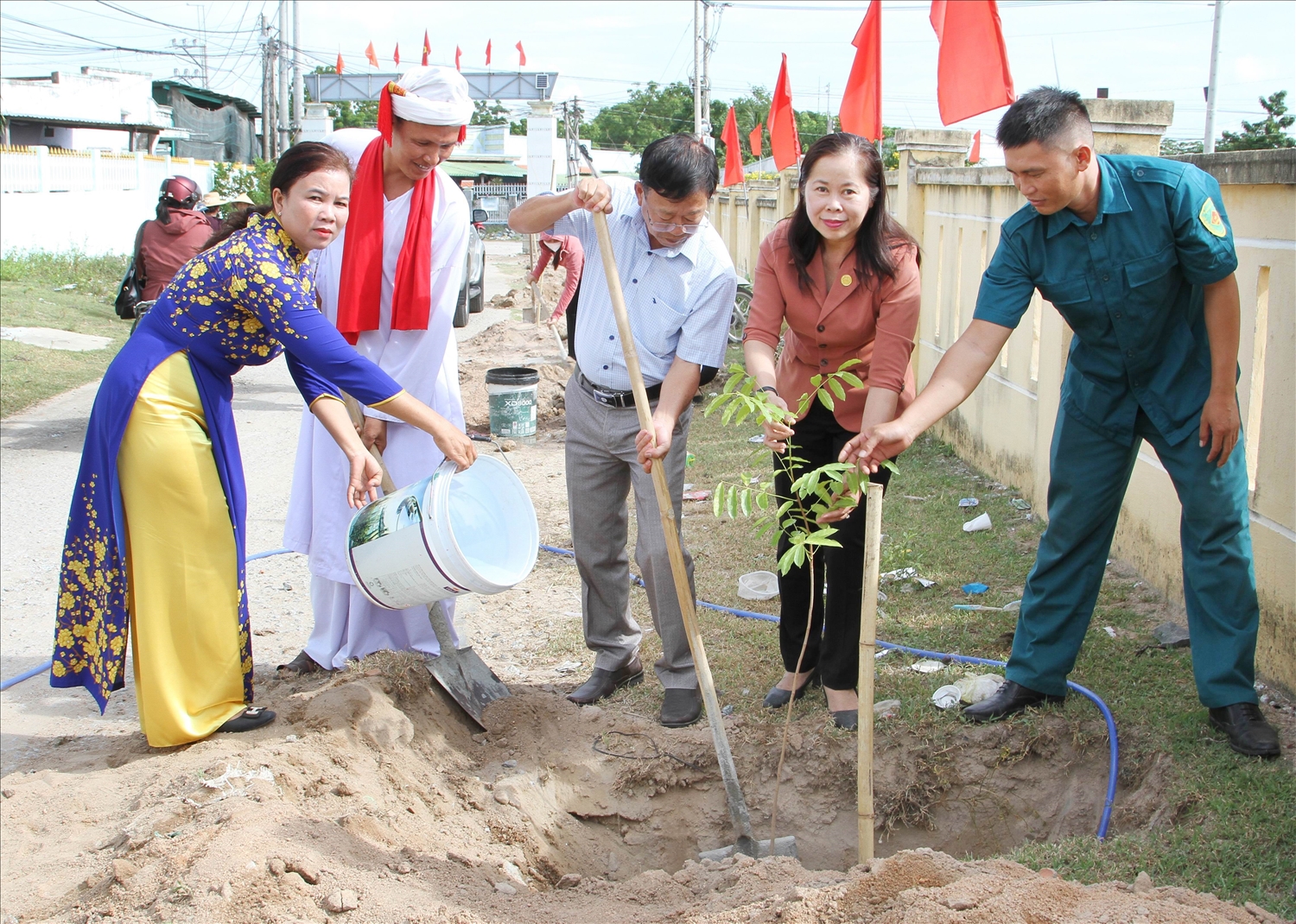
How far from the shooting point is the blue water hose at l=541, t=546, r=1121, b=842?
3066mm

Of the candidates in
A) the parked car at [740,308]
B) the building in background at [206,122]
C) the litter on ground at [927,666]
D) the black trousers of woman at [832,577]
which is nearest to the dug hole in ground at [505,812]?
the black trousers of woman at [832,577]

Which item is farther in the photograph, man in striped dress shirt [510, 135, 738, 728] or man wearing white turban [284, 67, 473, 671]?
man wearing white turban [284, 67, 473, 671]

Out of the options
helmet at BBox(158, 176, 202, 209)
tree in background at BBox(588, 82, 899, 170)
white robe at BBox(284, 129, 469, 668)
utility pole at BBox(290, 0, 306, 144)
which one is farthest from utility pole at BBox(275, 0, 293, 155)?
tree in background at BBox(588, 82, 899, 170)

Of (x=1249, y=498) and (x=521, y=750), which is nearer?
(x=521, y=750)

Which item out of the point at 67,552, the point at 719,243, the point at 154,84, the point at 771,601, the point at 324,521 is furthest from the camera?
the point at 154,84

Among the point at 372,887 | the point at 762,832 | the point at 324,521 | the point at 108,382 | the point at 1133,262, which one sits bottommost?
the point at 762,832

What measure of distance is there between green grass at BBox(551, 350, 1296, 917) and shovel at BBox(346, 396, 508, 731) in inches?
19.8

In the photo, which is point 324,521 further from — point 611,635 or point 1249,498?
point 1249,498

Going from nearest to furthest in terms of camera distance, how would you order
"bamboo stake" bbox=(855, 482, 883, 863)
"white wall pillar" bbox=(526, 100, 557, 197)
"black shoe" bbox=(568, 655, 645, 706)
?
"bamboo stake" bbox=(855, 482, 883, 863) → "black shoe" bbox=(568, 655, 645, 706) → "white wall pillar" bbox=(526, 100, 557, 197)

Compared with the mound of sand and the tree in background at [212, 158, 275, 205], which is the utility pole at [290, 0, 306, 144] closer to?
the tree in background at [212, 158, 275, 205]

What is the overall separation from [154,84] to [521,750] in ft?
143

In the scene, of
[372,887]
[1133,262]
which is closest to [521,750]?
[372,887]

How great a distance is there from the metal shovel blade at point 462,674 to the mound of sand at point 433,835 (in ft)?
0.18

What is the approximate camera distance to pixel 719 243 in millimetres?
3514
